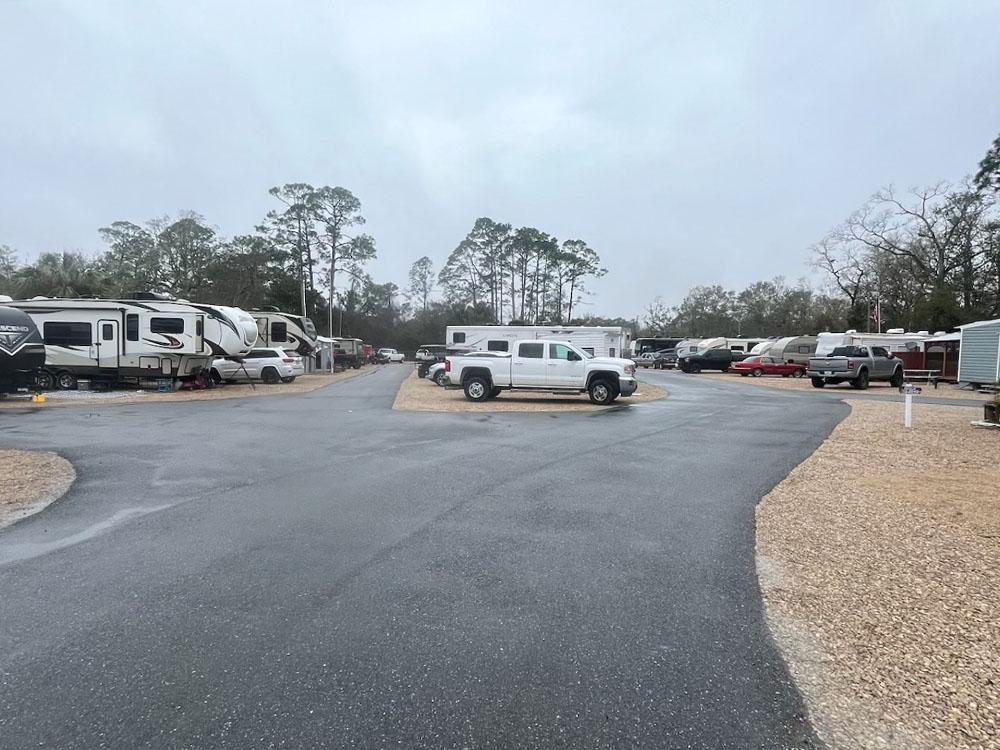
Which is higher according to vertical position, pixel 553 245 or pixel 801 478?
pixel 553 245

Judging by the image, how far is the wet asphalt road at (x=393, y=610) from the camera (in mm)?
2670

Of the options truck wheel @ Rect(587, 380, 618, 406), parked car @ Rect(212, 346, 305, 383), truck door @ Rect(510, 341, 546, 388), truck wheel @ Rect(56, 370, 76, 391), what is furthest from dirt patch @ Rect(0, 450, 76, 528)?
parked car @ Rect(212, 346, 305, 383)

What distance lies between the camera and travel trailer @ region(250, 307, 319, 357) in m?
32.9

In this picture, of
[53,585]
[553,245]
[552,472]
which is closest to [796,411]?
[552,472]

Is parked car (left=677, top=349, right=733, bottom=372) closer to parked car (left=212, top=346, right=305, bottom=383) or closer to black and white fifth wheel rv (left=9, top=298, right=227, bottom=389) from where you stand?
parked car (left=212, top=346, right=305, bottom=383)

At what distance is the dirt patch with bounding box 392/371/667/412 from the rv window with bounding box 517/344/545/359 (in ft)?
4.53

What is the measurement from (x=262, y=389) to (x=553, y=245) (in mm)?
48051

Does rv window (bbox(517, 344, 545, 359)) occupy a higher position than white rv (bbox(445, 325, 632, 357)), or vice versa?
white rv (bbox(445, 325, 632, 357))

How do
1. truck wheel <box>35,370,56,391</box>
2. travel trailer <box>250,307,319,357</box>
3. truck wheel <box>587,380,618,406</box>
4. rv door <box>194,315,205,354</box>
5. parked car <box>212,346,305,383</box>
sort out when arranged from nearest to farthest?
truck wheel <box>587,380,618,406</box>
truck wheel <box>35,370,56,391</box>
rv door <box>194,315,205,354</box>
parked car <box>212,346,305,383</box>
travel trailer <box>250,307,319,357</box>

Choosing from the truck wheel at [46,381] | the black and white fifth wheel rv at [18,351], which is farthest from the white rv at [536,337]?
the black and white fifth wheel rv at [18,351]

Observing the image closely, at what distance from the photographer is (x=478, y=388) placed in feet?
60.8

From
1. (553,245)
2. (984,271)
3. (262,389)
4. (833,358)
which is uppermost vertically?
(553,245)

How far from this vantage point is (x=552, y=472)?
798 centimetres

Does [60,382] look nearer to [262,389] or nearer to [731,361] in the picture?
[262,389]
